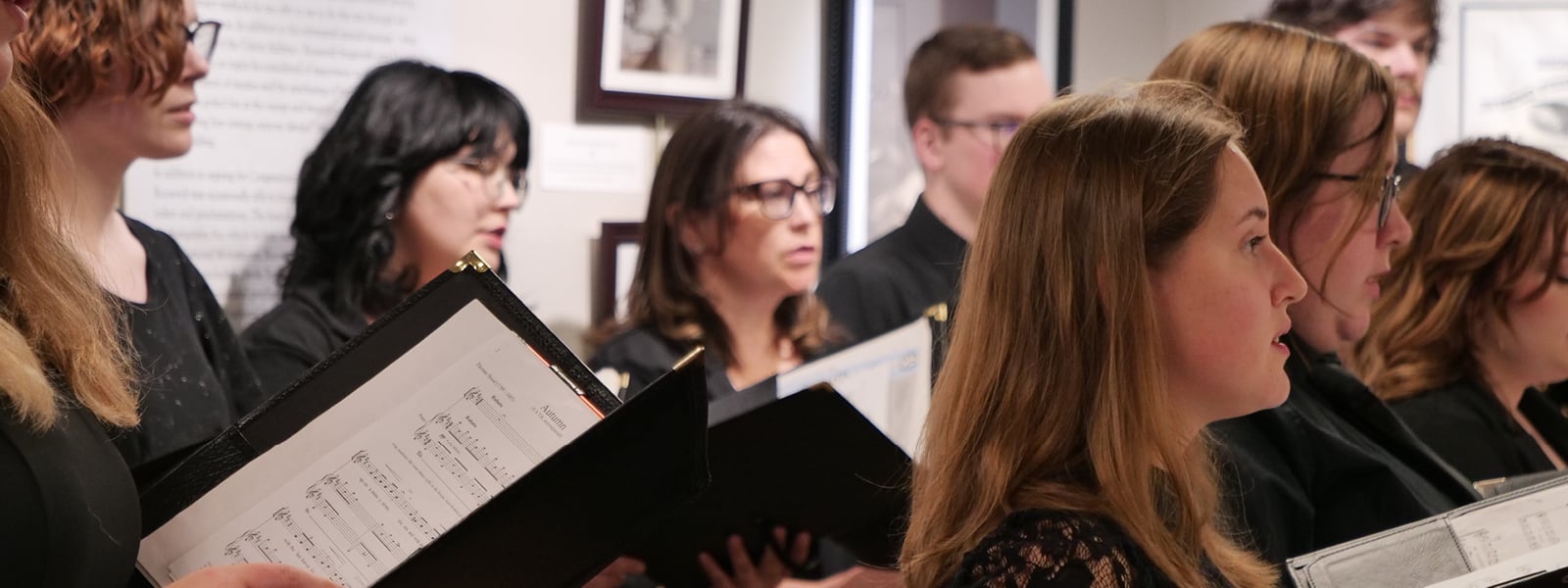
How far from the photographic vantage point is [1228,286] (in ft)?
4.82

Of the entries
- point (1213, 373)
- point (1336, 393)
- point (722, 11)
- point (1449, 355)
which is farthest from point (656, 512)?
point (722, 11)

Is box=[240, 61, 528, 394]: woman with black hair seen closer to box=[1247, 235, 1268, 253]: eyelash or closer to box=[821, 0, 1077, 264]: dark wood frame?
box=[821, 0, 1077, 264]: dark wood frame

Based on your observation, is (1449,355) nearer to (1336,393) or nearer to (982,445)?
(1336,393)

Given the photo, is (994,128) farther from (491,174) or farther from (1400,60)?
(491,174)

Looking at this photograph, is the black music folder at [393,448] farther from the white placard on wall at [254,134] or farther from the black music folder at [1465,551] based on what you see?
the white placard on wall at [254,134]

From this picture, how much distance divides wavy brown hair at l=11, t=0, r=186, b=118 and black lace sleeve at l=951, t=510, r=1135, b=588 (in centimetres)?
134

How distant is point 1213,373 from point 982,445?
0.24m

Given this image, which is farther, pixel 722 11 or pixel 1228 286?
pixel 722 11

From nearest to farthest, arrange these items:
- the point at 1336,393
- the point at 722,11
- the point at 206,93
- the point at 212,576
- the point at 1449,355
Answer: the point at 212,576 < the point at 1336,393 < the point at 1449,355 < the point at 206,93 < the point at 722,11

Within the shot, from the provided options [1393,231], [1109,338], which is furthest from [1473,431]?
[1109,338]

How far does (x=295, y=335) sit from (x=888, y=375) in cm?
107

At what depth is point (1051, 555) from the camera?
1.27m

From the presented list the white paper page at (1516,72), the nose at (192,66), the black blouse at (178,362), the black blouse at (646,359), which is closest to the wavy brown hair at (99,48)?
the nose at (192,66)

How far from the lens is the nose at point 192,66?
2219 millimetres
